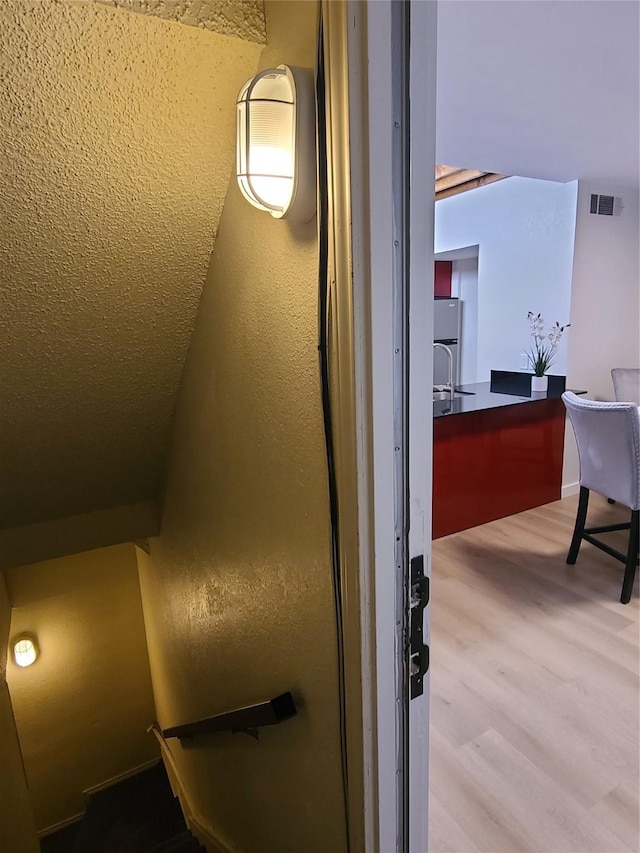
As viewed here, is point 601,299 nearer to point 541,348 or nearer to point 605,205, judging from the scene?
point 541,348

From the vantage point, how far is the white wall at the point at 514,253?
156 inches

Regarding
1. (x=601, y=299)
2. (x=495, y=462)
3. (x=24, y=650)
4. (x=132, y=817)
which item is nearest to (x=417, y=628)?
(x=495, y=462)

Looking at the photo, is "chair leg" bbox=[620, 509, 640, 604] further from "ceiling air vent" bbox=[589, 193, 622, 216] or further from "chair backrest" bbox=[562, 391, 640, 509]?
"ceiling air vent" bbox=[589, 193, 622, 216]

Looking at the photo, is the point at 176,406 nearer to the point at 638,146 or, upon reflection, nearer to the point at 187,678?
the point at 187,678

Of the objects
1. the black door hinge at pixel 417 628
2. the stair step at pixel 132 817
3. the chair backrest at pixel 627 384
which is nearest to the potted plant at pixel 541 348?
the chair backrest at pixel 627 384

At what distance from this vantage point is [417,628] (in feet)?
3.00

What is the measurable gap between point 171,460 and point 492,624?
1.86 m

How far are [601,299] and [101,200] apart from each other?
4165 millimetres

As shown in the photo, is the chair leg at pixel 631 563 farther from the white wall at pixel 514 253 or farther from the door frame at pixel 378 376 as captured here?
the door frame at pixel 378 376

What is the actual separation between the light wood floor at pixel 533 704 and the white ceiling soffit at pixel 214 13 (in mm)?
2185

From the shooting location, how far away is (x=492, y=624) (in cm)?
268

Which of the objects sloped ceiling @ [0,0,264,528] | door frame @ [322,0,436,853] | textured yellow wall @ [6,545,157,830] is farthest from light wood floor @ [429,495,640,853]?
textured yellow wall @ [6,545,157,830]

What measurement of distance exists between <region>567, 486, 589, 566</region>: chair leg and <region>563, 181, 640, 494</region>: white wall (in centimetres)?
114

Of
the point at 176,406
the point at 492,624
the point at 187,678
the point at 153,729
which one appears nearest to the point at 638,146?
the point at 492,624
